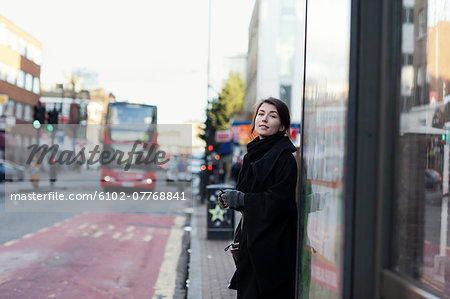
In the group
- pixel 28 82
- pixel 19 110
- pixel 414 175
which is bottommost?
pixel 414 175

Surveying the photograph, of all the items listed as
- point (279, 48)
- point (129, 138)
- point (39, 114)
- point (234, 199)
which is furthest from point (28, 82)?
point (234, 199)

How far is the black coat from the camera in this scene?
3.47 metres

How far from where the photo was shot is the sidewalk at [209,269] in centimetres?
684

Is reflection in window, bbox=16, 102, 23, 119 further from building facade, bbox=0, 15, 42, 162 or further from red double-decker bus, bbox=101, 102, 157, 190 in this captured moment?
red double-decker bus, bbox=101, 102, 157, 190

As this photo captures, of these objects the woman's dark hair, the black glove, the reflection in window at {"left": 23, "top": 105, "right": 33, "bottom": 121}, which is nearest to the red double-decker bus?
the woman's dark hair

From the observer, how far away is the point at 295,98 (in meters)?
45.6

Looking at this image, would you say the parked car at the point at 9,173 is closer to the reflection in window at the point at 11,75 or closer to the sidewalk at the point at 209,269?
the reflection in window at the point at 11,75

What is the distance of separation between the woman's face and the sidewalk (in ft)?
10.7

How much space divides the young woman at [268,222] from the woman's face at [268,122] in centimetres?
6

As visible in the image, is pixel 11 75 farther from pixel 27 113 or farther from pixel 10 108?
pixel 27 113

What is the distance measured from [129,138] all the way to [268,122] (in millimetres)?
22207

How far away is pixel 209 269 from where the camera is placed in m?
8.48

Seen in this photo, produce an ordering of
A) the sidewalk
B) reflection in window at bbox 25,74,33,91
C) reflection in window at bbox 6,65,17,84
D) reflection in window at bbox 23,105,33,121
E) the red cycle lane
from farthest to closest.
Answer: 1. reflection in window at bbox 23,105,33,121
2. reflection in window at bbox 25,74,33,91
3. reflection in window at bbox 6,65,17,84
4. the red cycle lane
5. the sidewalk

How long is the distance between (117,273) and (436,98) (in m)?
5.64
